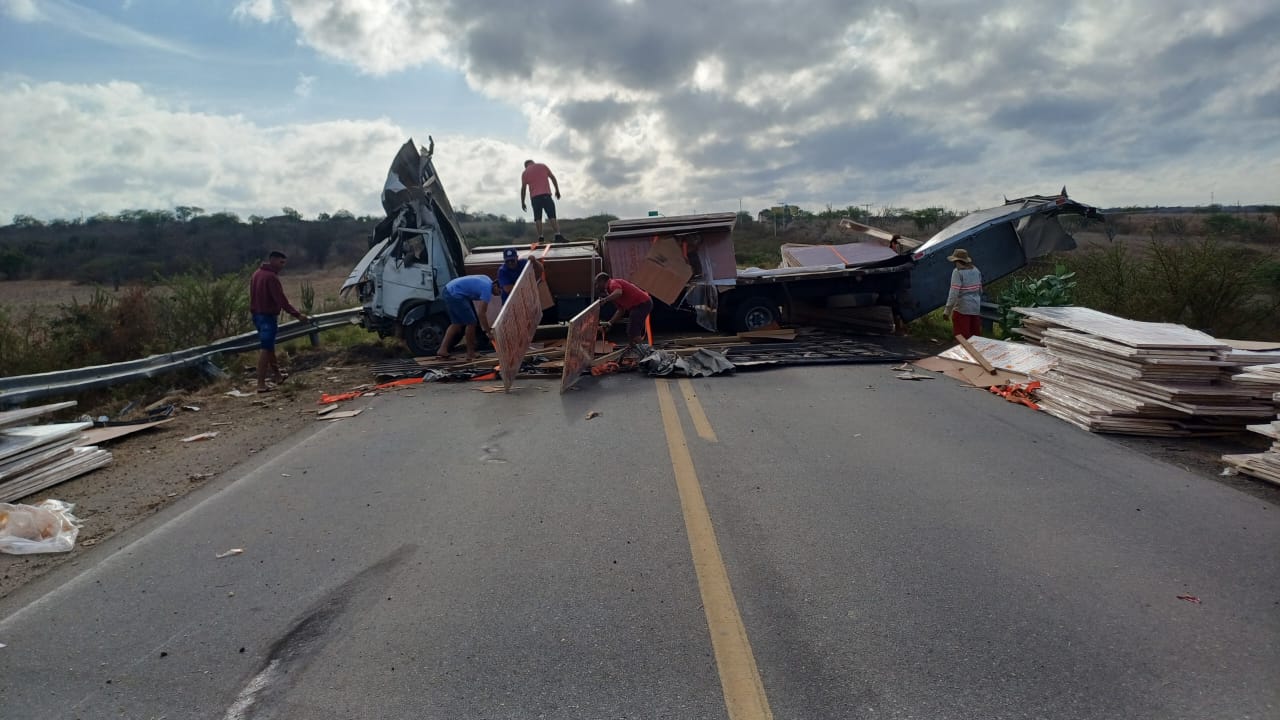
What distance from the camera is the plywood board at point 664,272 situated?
13.6 m

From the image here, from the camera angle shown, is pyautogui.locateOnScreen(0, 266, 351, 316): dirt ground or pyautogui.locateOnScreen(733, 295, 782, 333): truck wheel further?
pyautogui.locateOnScreen(0, 266, 351, 316): dirt ground

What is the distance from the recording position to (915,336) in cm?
1465

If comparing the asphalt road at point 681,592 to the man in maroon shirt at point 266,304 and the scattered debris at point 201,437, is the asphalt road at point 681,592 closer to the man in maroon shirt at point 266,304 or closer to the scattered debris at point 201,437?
the scattered debris at point 201,437

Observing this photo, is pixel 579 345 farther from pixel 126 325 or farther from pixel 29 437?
pixel 126 325

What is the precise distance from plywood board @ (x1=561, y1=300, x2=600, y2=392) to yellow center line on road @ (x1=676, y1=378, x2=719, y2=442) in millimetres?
1400

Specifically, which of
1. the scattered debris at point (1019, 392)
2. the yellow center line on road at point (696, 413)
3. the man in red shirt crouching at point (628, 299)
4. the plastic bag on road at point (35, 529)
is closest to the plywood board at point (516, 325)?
the man in red shirt crouching at point (628, 299)

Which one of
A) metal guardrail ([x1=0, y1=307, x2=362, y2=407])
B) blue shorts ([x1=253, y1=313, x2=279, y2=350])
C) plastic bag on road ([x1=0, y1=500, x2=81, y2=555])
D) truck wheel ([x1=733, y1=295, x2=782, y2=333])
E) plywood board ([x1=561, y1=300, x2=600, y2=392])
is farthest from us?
truck wheel ([x1=733, y1=295, x2=782, y2=333])

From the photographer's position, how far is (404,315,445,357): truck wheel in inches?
513

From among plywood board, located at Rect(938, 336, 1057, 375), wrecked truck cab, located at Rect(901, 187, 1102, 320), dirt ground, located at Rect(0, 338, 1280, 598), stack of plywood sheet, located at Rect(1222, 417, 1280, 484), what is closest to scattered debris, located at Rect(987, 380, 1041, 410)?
plywood board, located at Rect(938, 336, 1057, 375)

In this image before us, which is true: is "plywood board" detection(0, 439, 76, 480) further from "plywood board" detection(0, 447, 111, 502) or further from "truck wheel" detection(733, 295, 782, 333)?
"truck wheel" detection(733, 295, 782, 333)

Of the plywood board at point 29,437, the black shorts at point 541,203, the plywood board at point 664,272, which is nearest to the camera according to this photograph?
the plywood board at point 29,437

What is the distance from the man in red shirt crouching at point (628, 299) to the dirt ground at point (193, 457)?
3.07m

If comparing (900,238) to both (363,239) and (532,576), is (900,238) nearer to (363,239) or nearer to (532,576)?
(532,576)

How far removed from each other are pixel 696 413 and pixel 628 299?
3662mm
